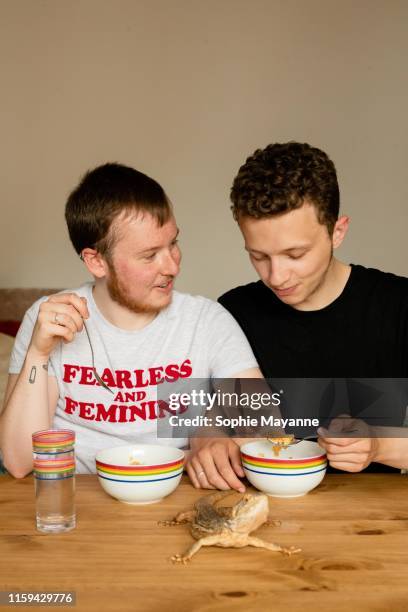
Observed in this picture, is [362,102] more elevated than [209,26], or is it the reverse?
[209,26]

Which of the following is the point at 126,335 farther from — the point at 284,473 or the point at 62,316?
the point at 284,473

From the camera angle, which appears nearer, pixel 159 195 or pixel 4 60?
pixel 159 195

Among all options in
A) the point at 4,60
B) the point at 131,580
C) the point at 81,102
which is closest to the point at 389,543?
the point at 131,580

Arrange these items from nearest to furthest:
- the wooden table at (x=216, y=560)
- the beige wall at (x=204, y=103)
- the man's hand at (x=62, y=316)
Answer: the wooden table at (x=216, y=560) < the man's hand at (x=62, y=316) < the beige wall at (x=204, y=103)

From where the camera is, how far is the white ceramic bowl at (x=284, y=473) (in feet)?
3.96

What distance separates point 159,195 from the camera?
165 cm

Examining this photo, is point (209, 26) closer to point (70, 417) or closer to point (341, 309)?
point (341, 309)

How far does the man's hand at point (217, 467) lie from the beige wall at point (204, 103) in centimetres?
167

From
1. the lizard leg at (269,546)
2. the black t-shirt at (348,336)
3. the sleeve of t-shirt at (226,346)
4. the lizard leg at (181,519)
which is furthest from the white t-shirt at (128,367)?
the lizard leg at (269,546)

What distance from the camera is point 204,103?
2953 millimetres

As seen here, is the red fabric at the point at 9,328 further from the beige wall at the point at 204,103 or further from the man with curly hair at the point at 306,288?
the man with curly hair at the point at 306,288

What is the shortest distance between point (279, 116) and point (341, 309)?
57.0 inches

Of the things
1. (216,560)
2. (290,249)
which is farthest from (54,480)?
(290,249)

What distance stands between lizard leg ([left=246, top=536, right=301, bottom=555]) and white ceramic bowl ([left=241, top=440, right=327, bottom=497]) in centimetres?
21
